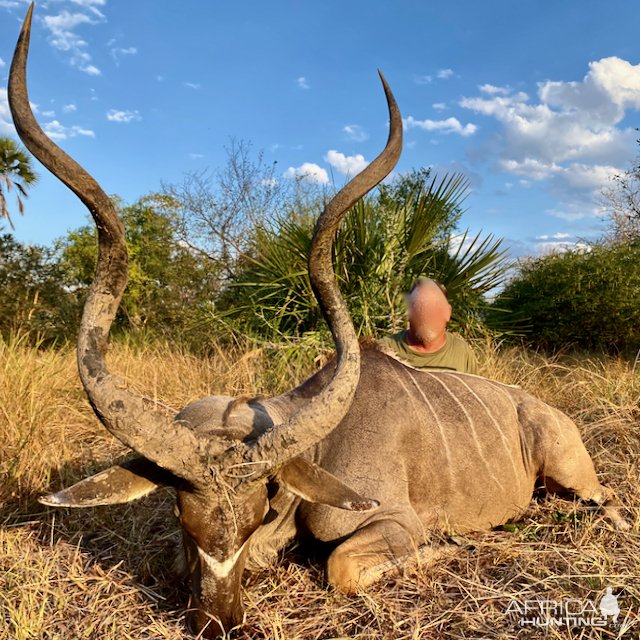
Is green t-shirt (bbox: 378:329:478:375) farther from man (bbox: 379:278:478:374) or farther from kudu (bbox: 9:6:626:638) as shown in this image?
kudu (bbox: 9:6:626:638)

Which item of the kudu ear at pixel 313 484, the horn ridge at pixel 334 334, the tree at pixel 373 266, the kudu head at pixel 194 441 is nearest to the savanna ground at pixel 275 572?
the kudu head at pixel 194 441

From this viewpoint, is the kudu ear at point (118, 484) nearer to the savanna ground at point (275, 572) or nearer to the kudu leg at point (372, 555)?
the savanna ground at point (275, 572)

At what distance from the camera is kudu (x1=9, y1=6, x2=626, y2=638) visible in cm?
234

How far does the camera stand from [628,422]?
5.13 metres

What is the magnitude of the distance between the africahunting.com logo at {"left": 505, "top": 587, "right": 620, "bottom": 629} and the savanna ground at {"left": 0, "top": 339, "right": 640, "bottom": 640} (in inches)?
0.9

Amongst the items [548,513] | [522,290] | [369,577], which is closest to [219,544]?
[369,577]

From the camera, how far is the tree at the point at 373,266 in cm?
759

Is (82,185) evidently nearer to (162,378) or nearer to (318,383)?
(318,383)

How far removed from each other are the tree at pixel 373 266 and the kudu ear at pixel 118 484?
189 inches

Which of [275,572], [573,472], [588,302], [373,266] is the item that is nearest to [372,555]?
[275,572]

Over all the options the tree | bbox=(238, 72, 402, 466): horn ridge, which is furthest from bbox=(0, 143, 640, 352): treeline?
bbox=(238, 72, 402, 466): horn ridge

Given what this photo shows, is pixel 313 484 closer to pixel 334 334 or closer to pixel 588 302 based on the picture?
pixel 334 334

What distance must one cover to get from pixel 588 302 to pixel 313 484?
9.33m

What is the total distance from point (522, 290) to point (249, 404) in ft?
32.3
